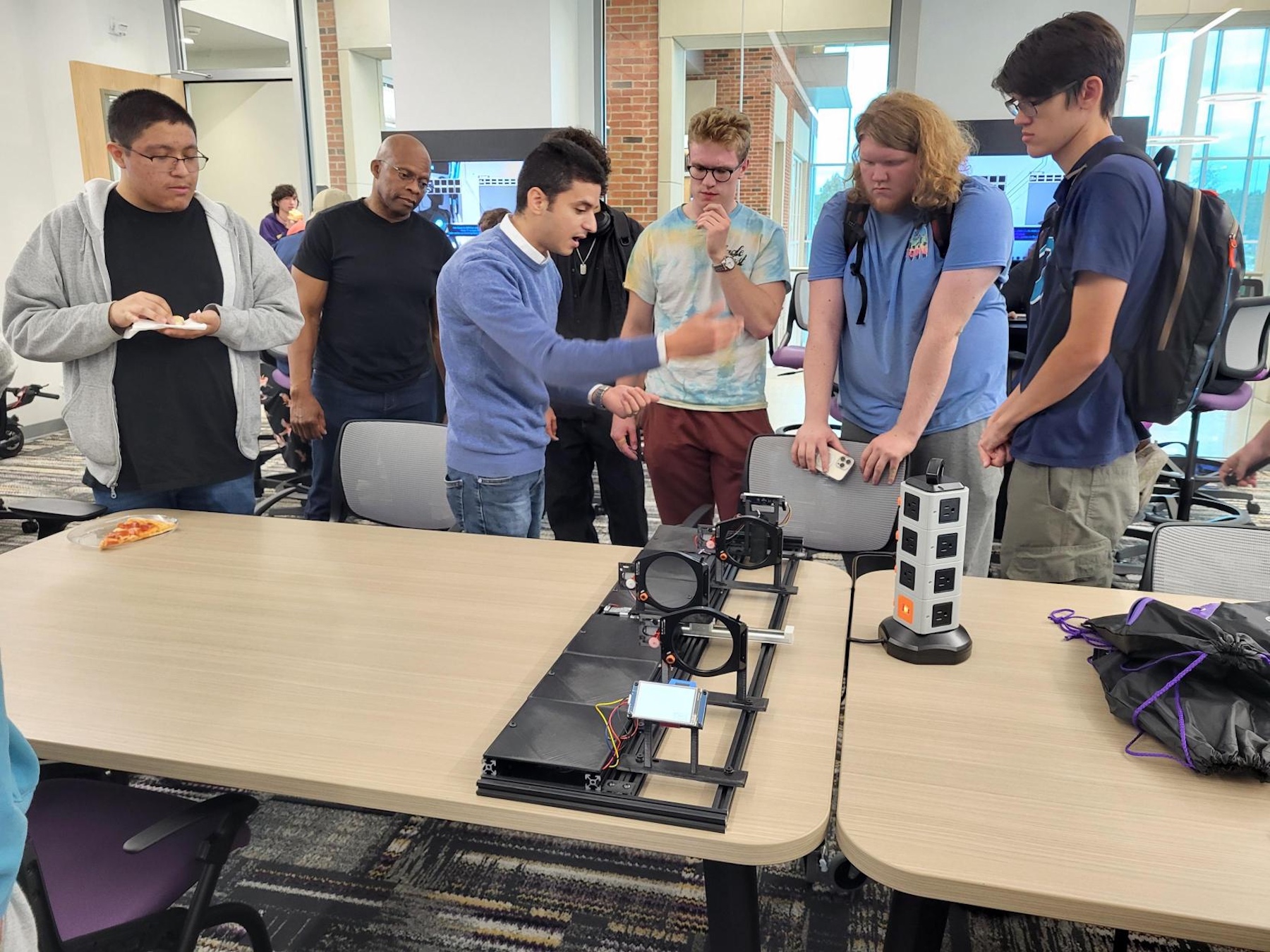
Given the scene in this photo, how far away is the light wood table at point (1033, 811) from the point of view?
909mm

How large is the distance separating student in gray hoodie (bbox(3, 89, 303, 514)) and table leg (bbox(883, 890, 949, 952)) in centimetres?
182

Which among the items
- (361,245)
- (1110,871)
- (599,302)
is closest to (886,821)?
(1110,871)

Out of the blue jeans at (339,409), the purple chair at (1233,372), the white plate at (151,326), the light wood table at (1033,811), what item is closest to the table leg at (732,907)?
the light wood table at (1033,811)

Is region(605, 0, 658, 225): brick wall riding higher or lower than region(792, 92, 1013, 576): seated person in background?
higher

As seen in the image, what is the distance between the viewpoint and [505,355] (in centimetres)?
205

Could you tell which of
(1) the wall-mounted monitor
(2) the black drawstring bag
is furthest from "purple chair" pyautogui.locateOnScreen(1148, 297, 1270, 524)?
(1) the wall-mounted monitor

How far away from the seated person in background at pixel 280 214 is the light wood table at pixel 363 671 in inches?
183

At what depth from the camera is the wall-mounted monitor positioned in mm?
5570

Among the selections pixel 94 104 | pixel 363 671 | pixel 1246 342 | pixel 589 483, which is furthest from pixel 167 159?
pixel 94 104

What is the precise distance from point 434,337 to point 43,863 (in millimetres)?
2161

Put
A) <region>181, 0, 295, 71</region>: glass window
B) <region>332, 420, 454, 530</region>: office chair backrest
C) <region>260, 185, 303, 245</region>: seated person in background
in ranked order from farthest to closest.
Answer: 1. <region>181, 0, 295, 71</region>: glass window
2. <region>260, 185, 303, 245</region>: seated person in background
3. <region>332, 420, 454, 530</region>: office chair backrest

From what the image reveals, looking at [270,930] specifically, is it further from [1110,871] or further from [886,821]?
[1110,871]

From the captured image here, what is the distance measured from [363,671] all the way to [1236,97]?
239 inches

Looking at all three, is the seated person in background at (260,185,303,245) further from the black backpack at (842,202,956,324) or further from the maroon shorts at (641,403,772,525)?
the black backpack at (842,202,956,324)
